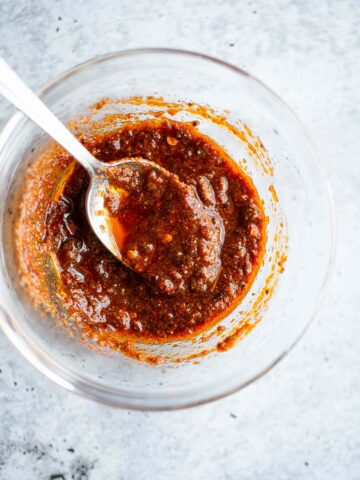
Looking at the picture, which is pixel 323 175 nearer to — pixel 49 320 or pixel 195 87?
pixel 195 87

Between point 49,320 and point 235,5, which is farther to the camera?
point 235,5

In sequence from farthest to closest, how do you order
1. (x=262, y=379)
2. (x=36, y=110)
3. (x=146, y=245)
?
1. (x=262, y=379)
2. (x=146, y=245)
3. (x=36, y=110)

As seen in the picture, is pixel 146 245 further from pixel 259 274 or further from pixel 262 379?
pixel 262 379

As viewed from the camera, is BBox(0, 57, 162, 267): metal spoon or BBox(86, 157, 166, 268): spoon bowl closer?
BBox(0, 57, 162, 267): metal spoon

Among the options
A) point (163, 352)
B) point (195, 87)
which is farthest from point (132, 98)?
point (163, 352)

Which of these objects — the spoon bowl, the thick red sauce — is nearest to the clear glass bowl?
the thick red sauce

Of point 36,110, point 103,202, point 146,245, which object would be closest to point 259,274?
point 146,245

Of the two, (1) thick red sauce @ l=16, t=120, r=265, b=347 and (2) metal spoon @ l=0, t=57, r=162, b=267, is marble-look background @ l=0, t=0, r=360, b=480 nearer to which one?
(1) thick red sauce @ l=16, t=120, r=265, b=347
